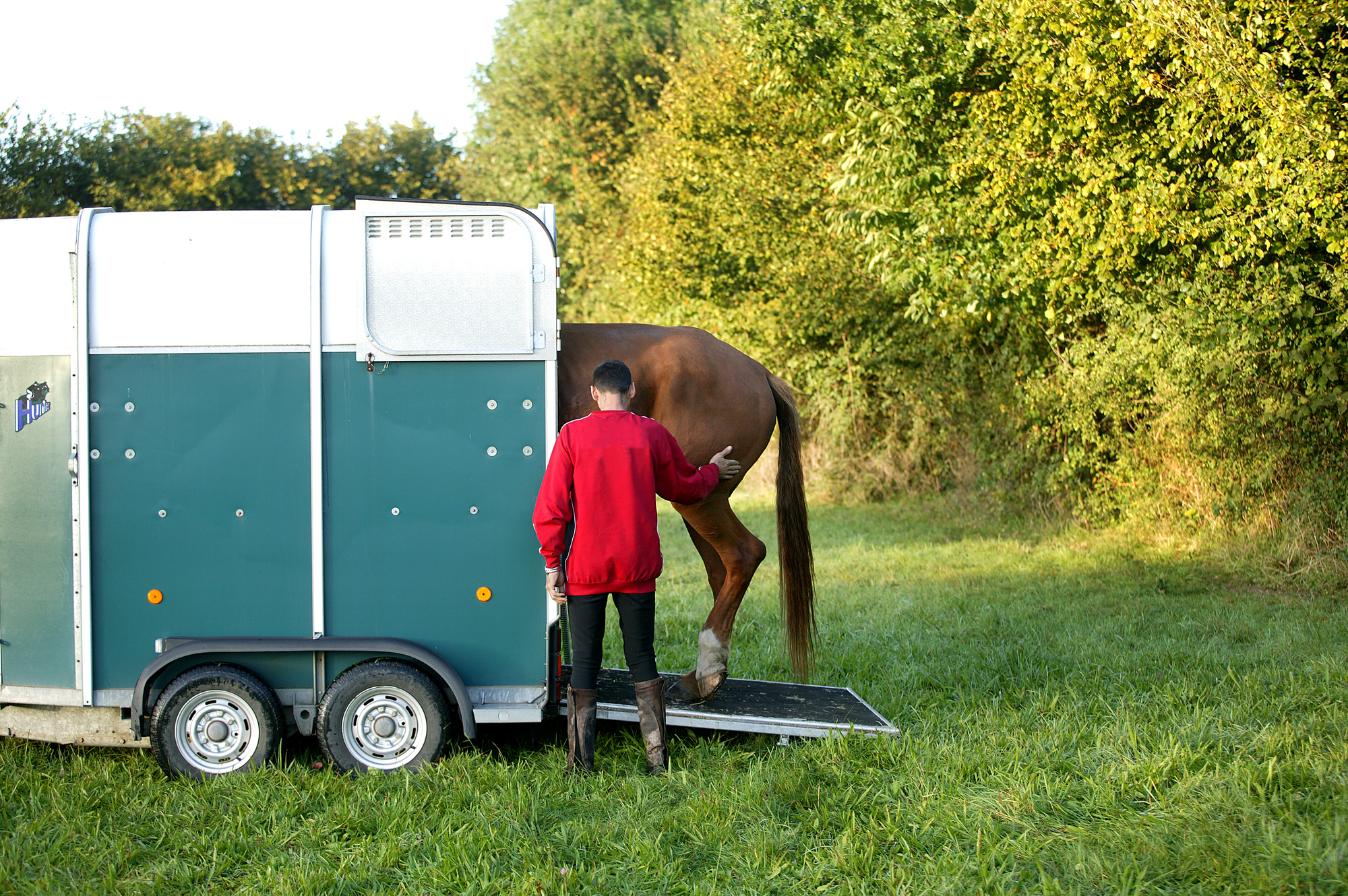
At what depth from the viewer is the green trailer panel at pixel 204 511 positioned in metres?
4.29

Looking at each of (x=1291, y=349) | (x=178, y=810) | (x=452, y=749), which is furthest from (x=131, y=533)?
(x=1291, y=349)

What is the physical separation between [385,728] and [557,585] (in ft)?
3.26

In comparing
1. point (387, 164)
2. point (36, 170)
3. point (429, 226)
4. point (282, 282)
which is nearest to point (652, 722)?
point (429, 226)

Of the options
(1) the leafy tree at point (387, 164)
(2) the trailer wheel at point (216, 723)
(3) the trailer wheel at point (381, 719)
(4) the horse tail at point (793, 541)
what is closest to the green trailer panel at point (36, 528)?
(2) the trailer wheel at point (216, 723)

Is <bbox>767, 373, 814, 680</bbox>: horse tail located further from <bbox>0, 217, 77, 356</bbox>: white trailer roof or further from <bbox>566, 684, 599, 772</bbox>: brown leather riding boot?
<bbox>0, 217, 77, 356</bbox>: white trailer roof

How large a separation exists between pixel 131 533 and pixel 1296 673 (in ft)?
19.1

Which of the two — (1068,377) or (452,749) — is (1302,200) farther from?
(452,749)

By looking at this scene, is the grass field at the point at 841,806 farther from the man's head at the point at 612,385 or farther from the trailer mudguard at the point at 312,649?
the man's head at the point at 612,385

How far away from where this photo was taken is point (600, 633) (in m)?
4.32

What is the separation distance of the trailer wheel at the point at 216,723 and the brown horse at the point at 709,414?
1828mm

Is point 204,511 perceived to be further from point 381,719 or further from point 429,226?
point 429,226

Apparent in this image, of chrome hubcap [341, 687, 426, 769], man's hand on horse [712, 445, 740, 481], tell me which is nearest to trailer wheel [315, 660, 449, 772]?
chrome hubcap [341, 687, 426, 769]

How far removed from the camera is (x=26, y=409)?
4.26 meters

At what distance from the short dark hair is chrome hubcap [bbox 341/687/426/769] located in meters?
1.57
